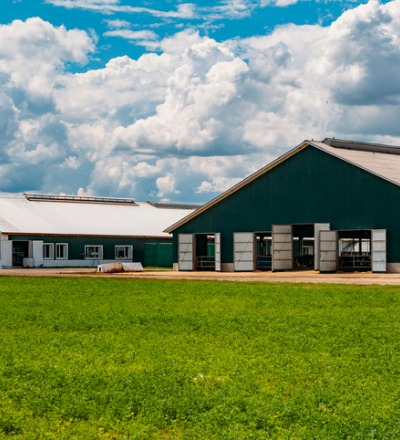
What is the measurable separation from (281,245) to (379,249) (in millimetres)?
A: 7684

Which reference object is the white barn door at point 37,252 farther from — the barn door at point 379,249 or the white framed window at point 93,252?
the barn door at point 379,249

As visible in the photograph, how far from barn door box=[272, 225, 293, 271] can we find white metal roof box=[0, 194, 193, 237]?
80.9 ft

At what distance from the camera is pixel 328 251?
5097cm

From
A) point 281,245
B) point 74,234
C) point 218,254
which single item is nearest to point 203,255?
point 218,254

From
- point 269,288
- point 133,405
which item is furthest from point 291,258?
point 133,405

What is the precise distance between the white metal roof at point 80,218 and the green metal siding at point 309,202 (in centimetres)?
1657

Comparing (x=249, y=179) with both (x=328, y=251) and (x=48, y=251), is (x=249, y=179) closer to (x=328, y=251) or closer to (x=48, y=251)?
(x=328, y=251)

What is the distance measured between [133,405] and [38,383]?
2170mm

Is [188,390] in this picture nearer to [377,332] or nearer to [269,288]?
[377,332]

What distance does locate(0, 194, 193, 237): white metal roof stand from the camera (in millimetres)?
72062

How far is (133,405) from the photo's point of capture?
12.7 m

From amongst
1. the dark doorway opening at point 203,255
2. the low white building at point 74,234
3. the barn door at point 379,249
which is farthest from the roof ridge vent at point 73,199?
the barn door at point 379,249

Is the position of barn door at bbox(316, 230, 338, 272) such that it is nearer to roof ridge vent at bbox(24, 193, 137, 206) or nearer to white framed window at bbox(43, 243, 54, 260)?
white framed window at bbox(43, 243, 54, 260)

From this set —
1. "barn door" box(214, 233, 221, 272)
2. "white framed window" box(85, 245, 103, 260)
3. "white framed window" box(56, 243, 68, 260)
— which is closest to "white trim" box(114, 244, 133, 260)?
"white framed window" box(85, 245, 103, 260)
